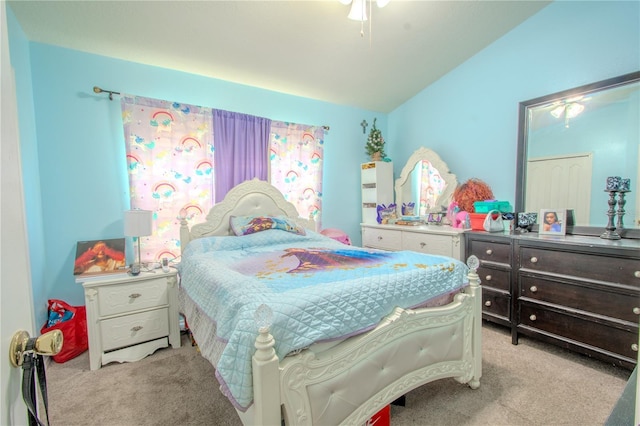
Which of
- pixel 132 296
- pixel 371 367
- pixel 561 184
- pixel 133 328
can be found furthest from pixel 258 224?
pixel 561 184

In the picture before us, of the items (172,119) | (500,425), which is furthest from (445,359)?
(172,119)

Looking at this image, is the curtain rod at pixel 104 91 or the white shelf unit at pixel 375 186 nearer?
the curtain rod at pixel 104 91

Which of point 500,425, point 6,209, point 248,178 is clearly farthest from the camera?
point 248,178

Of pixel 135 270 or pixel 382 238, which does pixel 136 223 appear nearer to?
pixel 135 270

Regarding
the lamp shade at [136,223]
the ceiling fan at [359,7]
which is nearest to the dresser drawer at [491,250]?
the ceiling fan at [359,7]

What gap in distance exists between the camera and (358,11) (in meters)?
2.15

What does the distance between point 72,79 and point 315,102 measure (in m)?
2.35

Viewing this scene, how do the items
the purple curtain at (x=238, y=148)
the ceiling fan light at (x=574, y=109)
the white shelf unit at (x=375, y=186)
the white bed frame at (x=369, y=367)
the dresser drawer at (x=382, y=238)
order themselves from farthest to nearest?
the white shelf unit at (x=375, y=186) < the dresser drawer at (x=382, y=238) < the purple curtain at (x=238, y=148) < the ceiling fan light at (x=574, y=109) < the white bed frame at (x=369, y=367)

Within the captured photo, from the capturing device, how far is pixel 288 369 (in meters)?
1.06

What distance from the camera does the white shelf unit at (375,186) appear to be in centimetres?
372

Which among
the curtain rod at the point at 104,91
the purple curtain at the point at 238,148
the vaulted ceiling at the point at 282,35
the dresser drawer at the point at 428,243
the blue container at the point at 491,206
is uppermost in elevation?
the vaulted ceiling at the point at 282,35

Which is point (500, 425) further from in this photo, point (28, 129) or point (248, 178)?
point (28, 129)

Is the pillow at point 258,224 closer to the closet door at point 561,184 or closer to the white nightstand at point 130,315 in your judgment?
the white nightstand at point 130,315

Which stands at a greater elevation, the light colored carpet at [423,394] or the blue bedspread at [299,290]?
the blue bedspread at [299,290]
